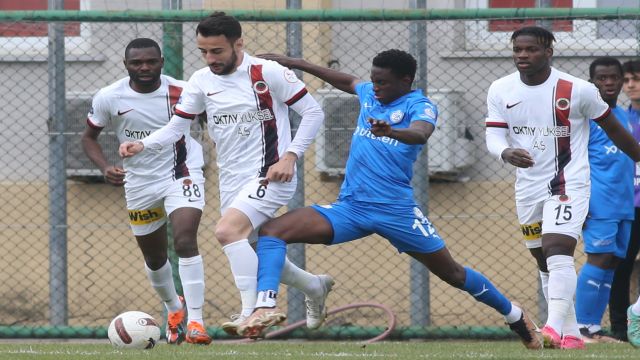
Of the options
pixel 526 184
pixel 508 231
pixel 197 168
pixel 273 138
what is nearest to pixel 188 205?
pixel 197 168

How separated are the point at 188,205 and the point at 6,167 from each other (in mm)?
2867

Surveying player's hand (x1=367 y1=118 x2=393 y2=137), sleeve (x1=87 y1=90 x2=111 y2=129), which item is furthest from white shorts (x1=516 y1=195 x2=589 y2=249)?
sleeve (x1=87 y1=90 x2=111 y2=129)

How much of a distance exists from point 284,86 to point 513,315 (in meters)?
2.01

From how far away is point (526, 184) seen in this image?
324 inches

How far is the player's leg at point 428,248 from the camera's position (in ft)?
24.8

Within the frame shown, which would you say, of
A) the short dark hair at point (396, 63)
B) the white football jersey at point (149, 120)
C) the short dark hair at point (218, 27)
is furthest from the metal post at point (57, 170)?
the short dark hair at point (396, 63)

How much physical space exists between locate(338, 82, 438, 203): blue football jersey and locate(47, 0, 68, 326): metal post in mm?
3225

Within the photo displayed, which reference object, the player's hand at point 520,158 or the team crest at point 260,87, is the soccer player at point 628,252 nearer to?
the player's hand at point 520,158

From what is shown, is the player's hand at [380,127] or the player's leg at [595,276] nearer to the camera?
the player's hand at [380,127]

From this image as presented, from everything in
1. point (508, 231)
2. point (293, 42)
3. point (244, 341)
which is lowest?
point (244, 341)

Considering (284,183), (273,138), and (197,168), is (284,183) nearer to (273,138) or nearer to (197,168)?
(273,138)

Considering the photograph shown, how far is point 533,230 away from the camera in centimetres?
845

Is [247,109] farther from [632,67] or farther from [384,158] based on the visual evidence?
[632,67]

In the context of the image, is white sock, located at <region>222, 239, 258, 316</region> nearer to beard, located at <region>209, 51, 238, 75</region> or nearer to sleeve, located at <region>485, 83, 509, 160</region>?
beard, located at <region>209, 51, 238, 75</region>
